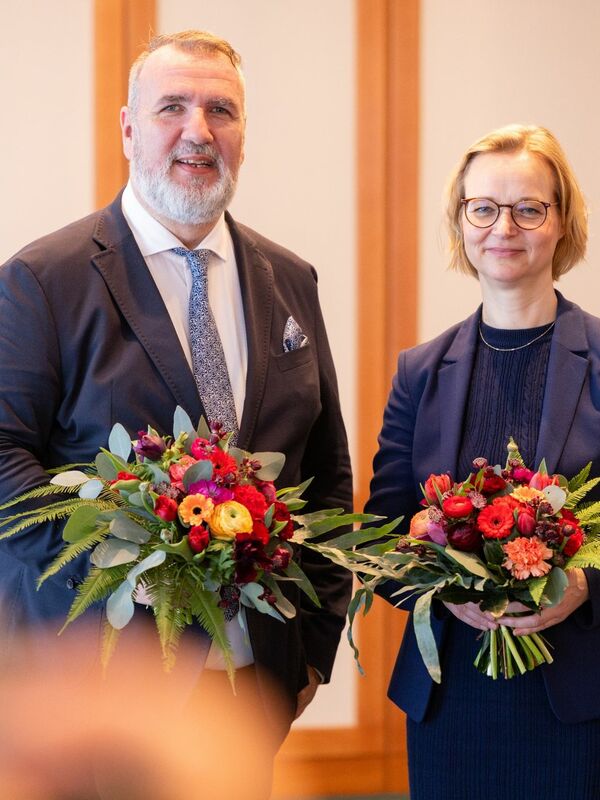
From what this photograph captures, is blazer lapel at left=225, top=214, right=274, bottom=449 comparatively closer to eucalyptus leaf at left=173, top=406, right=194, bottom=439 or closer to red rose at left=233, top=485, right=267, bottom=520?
eucalyptus leaf at left=173, top=406, right=194, bottom=439

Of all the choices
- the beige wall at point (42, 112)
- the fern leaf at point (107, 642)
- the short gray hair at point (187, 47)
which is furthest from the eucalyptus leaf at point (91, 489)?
the beige wall at point (42, 112)

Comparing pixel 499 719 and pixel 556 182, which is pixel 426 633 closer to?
pixel 499 719

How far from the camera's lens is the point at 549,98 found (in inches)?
163

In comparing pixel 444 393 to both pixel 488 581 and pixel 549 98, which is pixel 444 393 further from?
pixel 549 98

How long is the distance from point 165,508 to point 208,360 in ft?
1.94

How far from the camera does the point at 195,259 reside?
255 centimetres

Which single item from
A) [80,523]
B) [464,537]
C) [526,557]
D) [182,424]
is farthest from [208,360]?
[526,557]

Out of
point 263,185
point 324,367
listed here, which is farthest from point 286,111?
point 324,367

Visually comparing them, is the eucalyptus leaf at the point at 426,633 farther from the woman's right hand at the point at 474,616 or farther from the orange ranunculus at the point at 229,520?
the orange ranunculus at the point at 229,520

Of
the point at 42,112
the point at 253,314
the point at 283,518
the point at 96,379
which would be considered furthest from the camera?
the point at 42,112

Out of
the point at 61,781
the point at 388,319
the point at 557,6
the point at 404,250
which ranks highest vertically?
the point at 557,6

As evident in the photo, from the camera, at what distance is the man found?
2346 mm

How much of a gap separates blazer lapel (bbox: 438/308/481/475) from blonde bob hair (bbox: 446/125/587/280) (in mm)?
235

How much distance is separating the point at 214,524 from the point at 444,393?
Result: 0.83 m
